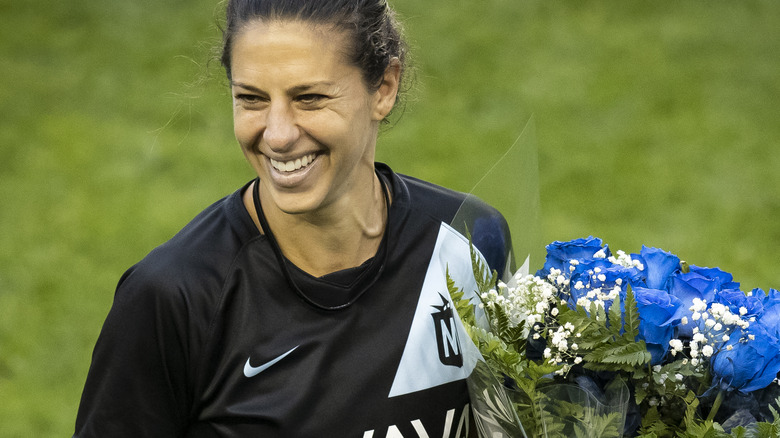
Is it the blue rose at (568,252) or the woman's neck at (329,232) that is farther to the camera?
the woman's neck at (329,232)

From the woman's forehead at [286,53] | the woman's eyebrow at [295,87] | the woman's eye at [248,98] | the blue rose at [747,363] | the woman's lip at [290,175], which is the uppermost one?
the woman's forehead at [286,53]

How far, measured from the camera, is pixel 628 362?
1689mm

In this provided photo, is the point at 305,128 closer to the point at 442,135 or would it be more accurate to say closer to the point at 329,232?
the point at 329,232

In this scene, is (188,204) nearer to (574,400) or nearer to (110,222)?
(110,222)

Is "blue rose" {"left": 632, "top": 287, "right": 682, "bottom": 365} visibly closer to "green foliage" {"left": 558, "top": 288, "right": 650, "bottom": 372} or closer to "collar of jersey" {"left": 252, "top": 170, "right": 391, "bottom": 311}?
"green foliage" {"left": 558, "top": 288, "right": 650, "bottom": 372}

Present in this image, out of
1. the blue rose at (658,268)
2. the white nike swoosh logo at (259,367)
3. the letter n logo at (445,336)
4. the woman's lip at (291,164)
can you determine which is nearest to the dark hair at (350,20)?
the woman's lip at (291,164)

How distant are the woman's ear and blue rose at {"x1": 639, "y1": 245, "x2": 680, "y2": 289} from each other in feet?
2.54

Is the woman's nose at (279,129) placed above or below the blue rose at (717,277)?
above

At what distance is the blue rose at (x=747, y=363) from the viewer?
170 cm

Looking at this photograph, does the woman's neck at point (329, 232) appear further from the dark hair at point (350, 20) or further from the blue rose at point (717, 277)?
the blue rose at point (717, 277)

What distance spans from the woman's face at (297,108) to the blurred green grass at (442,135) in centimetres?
302

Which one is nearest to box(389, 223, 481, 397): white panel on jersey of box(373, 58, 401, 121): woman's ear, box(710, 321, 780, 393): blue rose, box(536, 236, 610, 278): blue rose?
box(536, 236, 610, 278): blue rose

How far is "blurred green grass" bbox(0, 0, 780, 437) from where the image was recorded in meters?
5.58

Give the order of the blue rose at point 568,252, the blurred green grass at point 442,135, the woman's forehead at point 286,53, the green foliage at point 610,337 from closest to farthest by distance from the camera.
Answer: the green foliage at point 610,337 → the blue rose at point 568,252 → the woman's forehead at point 286,53 → the blurred green grass at point 442,135
